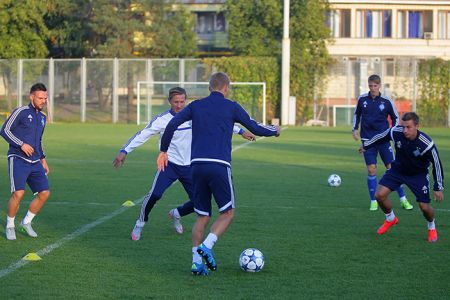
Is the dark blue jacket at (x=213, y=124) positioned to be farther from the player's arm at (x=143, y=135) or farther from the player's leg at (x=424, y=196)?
the player's leg at (x=424, y=196)

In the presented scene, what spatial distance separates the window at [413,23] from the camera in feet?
204

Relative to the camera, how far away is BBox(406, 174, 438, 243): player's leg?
10.5 metres

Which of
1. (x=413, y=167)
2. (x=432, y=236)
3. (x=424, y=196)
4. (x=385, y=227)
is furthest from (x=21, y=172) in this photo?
(x=432, y=236)

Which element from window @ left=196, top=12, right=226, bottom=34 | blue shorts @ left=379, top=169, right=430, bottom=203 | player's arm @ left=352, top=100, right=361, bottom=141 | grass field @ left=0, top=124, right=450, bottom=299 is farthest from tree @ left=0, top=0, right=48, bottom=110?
blue shorts @ left=379, top=169, right=430, bottom=203

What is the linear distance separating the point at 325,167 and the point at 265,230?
31.2ft

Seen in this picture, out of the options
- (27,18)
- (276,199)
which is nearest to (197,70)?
(27,18)

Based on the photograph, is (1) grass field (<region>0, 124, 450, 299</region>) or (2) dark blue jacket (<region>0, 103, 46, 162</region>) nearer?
(1) grass field (<region>0, 124, 450, 299</region>)

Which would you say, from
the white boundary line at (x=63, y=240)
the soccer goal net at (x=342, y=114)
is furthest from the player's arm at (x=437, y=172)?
the soccer goal net at (x=342, y=114)

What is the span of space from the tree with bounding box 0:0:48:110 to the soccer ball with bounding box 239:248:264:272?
1600 inches

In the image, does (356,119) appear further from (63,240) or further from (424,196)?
(63,240)

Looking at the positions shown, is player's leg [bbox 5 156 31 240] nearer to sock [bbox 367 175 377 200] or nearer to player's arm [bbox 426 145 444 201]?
player's arm [bbox 426 145 444 201]

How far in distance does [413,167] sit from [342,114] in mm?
32757

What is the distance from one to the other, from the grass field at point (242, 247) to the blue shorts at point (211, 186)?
648 millimetres

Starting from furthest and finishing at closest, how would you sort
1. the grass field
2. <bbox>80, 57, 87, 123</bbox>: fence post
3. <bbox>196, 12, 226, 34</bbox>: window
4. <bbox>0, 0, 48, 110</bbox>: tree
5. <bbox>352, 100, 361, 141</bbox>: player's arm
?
<bbox>196, 12, 226, 34</bbox>: window → <bbox>0, 0, 48, 110</bbox>: tree → <bbox>80, 57, 87, 123</bbox>: fence post → <bbox>352, 100, 361, 141</bbox>: player's arm → the grass field
